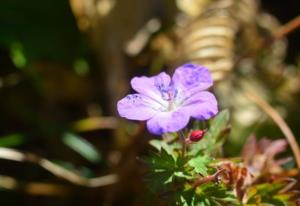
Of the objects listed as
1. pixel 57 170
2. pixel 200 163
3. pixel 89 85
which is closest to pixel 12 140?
pixel 57 170

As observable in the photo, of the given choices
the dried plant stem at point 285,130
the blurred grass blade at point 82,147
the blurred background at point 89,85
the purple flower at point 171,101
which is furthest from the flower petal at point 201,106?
the blurred grass blade at point 82,147

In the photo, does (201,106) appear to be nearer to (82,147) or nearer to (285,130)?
(285,130)

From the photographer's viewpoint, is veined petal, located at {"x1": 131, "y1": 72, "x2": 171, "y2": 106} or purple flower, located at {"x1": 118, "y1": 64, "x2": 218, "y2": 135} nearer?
purple flower, located at {"x1": 118, "y1": 64, "x2": 218, "y2": 135}

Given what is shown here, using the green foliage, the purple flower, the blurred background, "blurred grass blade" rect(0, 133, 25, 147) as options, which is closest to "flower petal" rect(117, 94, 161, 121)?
the purple flower

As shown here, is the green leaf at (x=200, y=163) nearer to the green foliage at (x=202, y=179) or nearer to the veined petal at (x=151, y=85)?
the green foliage at (x=202, y=179)

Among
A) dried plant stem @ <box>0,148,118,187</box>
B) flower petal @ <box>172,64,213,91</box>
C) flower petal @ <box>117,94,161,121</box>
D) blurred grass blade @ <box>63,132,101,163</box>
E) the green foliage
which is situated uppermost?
blurred grass blade @ <box>63,132,101,163</box>

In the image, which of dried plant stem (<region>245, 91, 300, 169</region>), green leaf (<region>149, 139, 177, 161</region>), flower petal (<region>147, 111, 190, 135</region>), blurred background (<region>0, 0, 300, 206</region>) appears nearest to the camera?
flower petal (<region>147, 111, 190, 135</region>)

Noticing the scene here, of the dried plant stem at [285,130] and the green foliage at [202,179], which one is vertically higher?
the dried plant stem at [285,130]

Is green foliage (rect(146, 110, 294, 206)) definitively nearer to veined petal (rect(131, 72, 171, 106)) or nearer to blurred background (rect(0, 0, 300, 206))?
veined petal (rect(131, 72, 171, 106))
